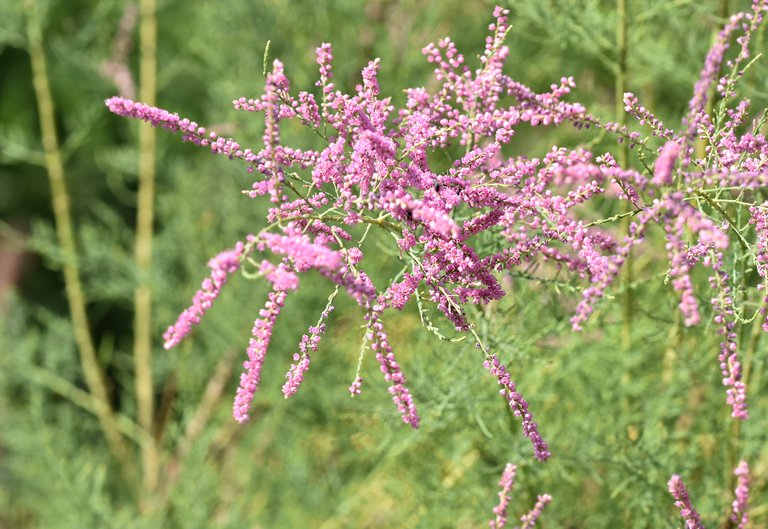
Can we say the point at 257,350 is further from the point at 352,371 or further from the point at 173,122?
the point at 352,371

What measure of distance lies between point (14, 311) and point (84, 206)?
1530 millimetres

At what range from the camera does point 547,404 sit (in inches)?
82.1

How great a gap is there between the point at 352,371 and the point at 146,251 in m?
0.79

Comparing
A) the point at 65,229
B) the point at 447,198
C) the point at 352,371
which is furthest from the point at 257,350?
the point at 65,229

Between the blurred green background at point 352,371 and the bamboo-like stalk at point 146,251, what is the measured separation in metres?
0.03

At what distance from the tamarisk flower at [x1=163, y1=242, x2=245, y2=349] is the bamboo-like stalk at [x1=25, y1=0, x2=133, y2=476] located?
1783 millimetres

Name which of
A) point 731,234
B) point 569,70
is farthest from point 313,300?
point 731,234

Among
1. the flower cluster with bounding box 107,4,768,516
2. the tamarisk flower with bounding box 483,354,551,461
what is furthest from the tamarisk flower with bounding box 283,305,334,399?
the tamarisk flower with bounding box 483,354,551,461

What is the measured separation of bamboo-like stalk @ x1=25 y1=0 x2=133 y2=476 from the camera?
2367 millimetres

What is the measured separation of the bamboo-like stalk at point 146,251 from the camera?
8.13 ft

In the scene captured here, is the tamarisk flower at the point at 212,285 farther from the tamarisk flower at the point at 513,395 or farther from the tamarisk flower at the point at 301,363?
the tamarisk flower at the point at 513,395

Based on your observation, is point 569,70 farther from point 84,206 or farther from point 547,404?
point 84,206

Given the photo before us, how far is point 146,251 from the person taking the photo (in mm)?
2525

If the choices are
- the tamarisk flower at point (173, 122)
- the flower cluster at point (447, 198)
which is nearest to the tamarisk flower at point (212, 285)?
the flower cluster at point (447, 198)
